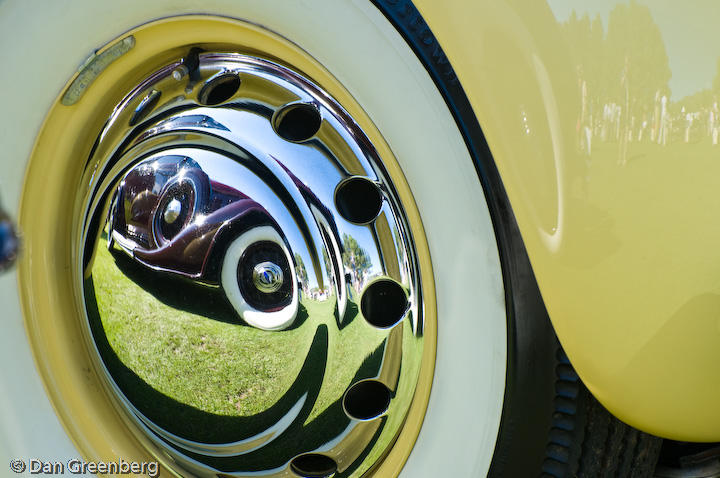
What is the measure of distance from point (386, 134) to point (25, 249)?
736 millimetres

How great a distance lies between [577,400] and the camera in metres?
0.73

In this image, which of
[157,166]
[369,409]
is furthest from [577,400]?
[157,166]

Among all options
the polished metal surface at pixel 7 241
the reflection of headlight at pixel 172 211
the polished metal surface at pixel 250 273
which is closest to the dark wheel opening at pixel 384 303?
the polished metal surface at pixel 250 273

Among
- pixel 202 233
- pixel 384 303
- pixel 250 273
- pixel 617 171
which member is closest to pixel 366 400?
→ pixel 384 303

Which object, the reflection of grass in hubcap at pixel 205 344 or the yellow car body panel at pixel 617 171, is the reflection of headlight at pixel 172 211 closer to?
the reflection of grass in hubcap at pixel 205 344

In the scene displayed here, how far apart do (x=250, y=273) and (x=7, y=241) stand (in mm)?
566

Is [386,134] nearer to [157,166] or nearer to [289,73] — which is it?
[289,73]

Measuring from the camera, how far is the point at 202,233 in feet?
3.09

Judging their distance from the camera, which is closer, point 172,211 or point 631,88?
point 631,88

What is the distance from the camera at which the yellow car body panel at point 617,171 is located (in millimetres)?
598

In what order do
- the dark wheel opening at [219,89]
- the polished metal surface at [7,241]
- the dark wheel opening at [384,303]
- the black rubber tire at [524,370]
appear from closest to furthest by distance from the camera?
the polished metal surface at [7,241]
the black rubber tire at [524,370]
the dark wheel opening at [384,303]
the dark wheel opening at [219,89]

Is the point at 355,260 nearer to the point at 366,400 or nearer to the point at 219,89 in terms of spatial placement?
the point at 366,400

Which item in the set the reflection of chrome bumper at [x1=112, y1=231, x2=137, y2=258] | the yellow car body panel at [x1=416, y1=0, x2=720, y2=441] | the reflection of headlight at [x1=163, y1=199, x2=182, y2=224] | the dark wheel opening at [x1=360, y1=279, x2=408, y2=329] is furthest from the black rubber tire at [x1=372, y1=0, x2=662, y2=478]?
the reflection of chrome bumper at [x1=112, y1=231, x2=137, y2=258]

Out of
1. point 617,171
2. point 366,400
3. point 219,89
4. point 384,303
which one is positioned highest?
point 219,89
